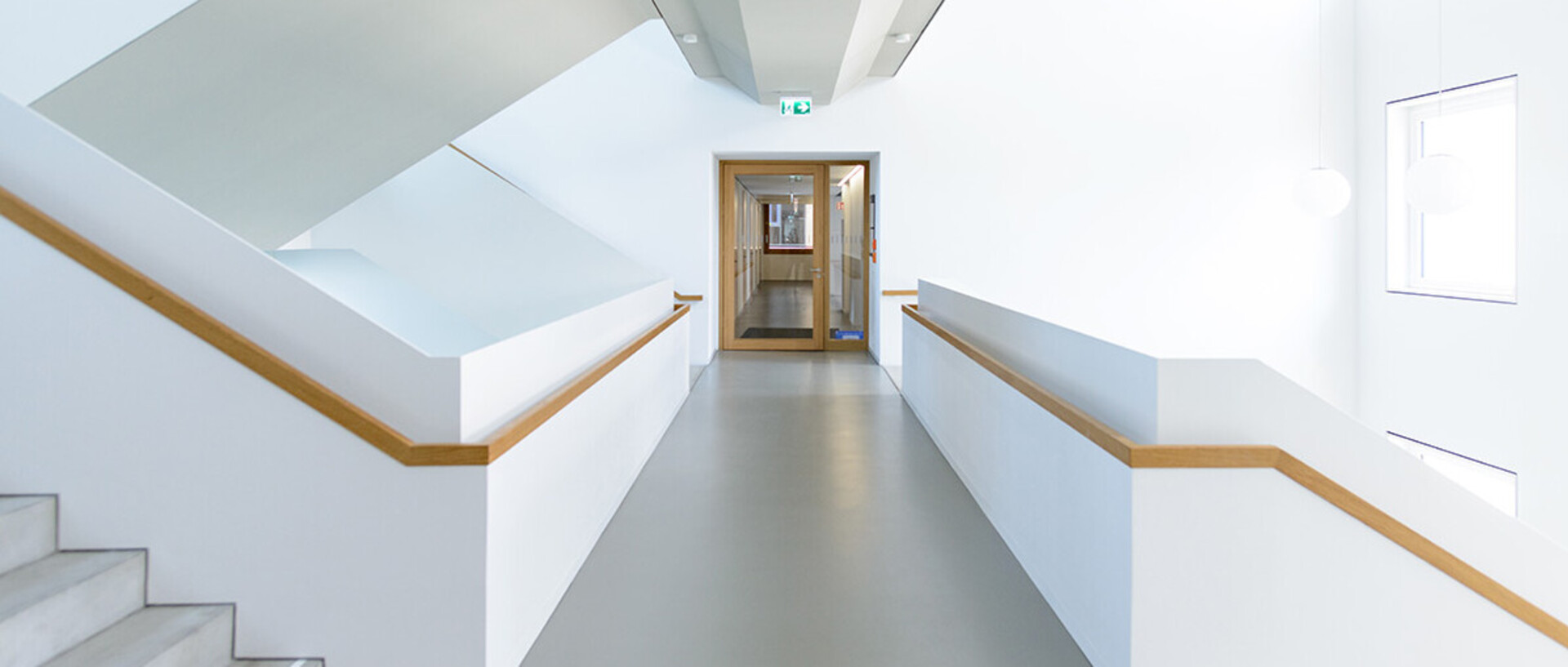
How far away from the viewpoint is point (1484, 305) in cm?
878

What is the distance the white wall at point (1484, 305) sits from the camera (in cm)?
798

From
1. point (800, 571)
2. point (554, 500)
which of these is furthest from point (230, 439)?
point (800, 571)

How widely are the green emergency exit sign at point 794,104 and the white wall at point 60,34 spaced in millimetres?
7347

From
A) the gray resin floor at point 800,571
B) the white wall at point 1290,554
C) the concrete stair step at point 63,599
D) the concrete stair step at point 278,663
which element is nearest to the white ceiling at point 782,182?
the gray resin floor at point 800,571

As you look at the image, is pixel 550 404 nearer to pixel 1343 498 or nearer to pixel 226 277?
pixel 226 277

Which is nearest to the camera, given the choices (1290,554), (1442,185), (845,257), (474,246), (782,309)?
(1290,554)

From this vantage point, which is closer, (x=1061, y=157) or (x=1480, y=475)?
(x=1480, y=475)

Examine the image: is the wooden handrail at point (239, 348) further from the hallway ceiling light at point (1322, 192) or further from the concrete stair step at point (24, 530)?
the hallway ceiling light at point (1322, 192)

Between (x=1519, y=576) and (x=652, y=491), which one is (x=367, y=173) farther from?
(x=1519, y=576)

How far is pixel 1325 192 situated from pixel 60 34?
7.74 m

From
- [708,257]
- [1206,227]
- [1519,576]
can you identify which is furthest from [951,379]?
[1206,227]

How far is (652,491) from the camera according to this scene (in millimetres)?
5309

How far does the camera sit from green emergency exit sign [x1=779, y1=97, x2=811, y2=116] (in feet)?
34.4

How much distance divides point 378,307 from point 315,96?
474 centimetres
